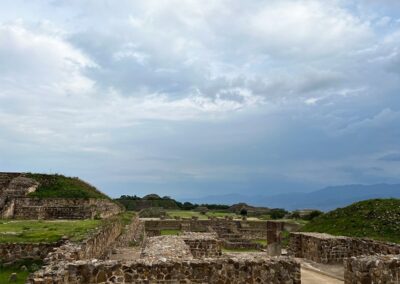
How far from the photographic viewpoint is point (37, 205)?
31.2 m

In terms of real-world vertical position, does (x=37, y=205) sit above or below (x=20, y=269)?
above

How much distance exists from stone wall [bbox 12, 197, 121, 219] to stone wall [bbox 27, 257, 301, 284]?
68.3 ft

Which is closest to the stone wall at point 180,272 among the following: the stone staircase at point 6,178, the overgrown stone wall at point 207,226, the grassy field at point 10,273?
the grassy field at point 10,273

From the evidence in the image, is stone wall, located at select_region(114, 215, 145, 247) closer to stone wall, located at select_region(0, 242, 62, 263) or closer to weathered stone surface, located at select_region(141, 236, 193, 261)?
stone wall, located at select_region(0, 242, 62, 263)

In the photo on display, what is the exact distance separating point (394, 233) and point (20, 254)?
19070mm

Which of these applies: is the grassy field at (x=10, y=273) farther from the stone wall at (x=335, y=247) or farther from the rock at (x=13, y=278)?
the stone wall at (x=335, y=247)

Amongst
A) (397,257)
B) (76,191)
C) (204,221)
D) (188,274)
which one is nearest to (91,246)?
(188,274)

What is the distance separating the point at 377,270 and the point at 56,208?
950 inches

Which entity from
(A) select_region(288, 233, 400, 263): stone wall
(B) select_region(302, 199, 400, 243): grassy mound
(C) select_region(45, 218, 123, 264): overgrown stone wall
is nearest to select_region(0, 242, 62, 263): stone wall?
(C) select_region(45, 218, 123, 264): overgrown stone wall

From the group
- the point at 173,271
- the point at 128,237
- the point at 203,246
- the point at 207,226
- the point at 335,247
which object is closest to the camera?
the point at 173,271

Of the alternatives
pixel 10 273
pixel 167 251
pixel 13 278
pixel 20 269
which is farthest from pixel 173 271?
pixel 20 269

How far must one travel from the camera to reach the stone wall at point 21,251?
14781 millimetres

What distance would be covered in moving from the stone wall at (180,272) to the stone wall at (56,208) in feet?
68.3

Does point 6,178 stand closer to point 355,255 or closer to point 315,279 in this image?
point 355,255
